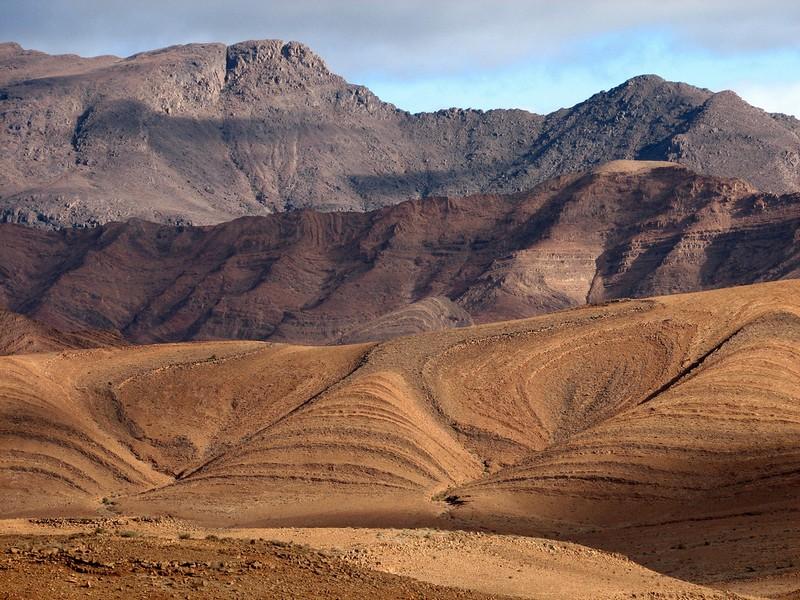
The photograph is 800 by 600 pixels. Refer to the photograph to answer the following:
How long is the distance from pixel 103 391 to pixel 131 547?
1786 inches

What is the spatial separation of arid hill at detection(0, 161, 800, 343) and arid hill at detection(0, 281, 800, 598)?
82.6m

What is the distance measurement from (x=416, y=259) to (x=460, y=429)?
391ft

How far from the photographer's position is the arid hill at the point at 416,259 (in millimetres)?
167000

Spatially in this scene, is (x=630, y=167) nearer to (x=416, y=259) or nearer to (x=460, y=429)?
(x=416, y=259)

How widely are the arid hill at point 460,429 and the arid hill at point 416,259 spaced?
271 ft

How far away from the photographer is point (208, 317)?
178m

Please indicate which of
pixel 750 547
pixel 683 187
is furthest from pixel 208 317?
pixel 750 547

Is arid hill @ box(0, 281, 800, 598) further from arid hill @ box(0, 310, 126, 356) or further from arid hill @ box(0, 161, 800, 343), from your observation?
arid hill @ box(0, 161, 800, 343)

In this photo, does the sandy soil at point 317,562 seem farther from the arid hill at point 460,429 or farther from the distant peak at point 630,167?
the distant peak at point 630,167

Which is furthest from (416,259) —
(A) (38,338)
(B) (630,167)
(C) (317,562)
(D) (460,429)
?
(C) (317,562)

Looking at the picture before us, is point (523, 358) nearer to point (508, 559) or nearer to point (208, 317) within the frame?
point (508, 559)

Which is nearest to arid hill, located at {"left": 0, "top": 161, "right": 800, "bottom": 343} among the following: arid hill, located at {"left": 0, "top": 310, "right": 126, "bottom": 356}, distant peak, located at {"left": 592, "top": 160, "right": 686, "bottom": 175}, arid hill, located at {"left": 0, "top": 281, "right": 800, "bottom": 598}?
distant peak, located at {"left": 592, "top": 160, "right": 686, "bottom": 175}

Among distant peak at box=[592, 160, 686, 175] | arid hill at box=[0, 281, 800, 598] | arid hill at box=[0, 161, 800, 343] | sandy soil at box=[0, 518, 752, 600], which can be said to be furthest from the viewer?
distant peak at box=[592, 160, 686, 175]

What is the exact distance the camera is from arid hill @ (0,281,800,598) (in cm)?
5481
